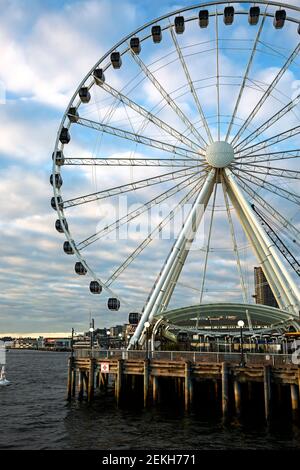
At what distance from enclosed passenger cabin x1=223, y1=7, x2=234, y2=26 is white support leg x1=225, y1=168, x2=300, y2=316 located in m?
13.2

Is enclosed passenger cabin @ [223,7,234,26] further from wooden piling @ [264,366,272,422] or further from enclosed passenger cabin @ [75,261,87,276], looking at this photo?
wooden piling @ [264,366,272,422]

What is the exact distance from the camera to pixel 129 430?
2806cm

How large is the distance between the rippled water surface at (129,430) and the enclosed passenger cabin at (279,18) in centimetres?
2993

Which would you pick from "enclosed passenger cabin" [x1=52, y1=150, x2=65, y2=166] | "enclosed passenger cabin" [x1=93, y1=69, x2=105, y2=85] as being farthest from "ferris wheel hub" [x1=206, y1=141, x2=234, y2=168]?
→ "enclosed passenger cabin" [x1=52, y1=150, x2=65, y2=166]

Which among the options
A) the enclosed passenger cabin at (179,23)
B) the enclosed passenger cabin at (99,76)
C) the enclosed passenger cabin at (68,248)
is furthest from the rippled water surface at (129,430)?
the enclosed passenger cabin at (179,23)

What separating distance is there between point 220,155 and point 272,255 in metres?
9.66

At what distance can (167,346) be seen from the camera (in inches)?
1681

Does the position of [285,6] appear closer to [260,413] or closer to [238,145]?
[238,145]

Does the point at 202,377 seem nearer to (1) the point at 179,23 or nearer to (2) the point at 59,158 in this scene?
(2) the point at 59,158

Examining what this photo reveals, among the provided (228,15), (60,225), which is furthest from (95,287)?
(228,15)

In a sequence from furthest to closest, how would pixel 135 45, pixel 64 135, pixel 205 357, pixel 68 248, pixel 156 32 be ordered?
pixel 64 135 < pixel 135 45 < pixel 156 32 < pixel 68 248 < pixel 205 357

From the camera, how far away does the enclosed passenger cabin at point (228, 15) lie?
41.0 m
